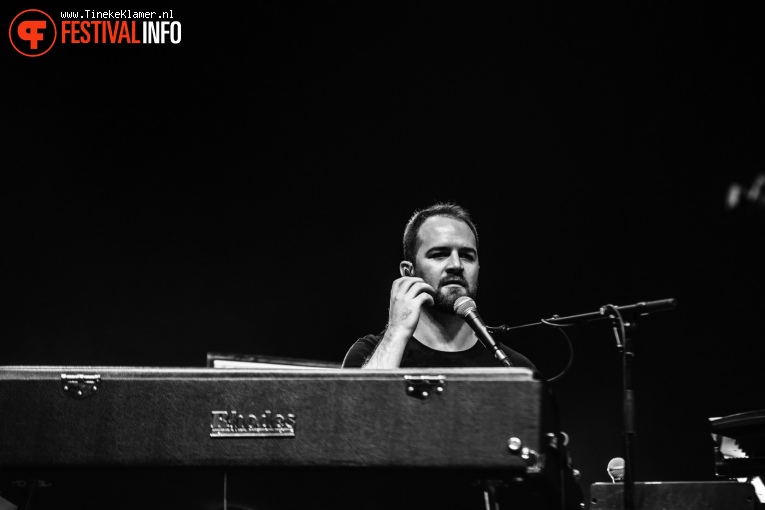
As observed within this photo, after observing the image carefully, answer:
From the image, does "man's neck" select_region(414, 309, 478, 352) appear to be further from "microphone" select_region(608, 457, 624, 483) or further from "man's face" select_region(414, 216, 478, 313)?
"microphone" select_region(608, 457, 624, 483)

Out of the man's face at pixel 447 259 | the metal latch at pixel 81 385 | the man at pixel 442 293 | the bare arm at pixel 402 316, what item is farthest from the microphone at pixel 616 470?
the metal latch at pixel 81 385

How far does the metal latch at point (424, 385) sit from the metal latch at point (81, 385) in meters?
0.68

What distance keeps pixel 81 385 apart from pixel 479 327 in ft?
3.37

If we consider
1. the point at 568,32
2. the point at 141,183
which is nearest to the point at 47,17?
the point at 141,183

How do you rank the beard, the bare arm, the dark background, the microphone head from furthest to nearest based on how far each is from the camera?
the dark background
the beard
the bare arm
the microphone head

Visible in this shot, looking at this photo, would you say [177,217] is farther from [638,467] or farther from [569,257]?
[638,467]

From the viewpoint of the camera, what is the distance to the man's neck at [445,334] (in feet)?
9.98

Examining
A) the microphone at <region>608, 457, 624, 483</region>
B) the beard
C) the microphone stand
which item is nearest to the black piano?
the microphone stand

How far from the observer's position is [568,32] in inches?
174

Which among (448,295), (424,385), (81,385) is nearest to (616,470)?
(448,295)

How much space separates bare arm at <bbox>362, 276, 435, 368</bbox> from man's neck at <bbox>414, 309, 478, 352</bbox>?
55cm

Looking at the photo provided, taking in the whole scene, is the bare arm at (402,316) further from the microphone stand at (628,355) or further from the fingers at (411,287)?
the microphone stand at (628,355)

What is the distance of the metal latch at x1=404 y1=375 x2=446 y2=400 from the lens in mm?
1693

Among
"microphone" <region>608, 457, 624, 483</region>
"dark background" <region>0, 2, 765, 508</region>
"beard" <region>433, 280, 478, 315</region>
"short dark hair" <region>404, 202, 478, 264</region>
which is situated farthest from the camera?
"dark background" <region>0, 2, 765, 508</region>
